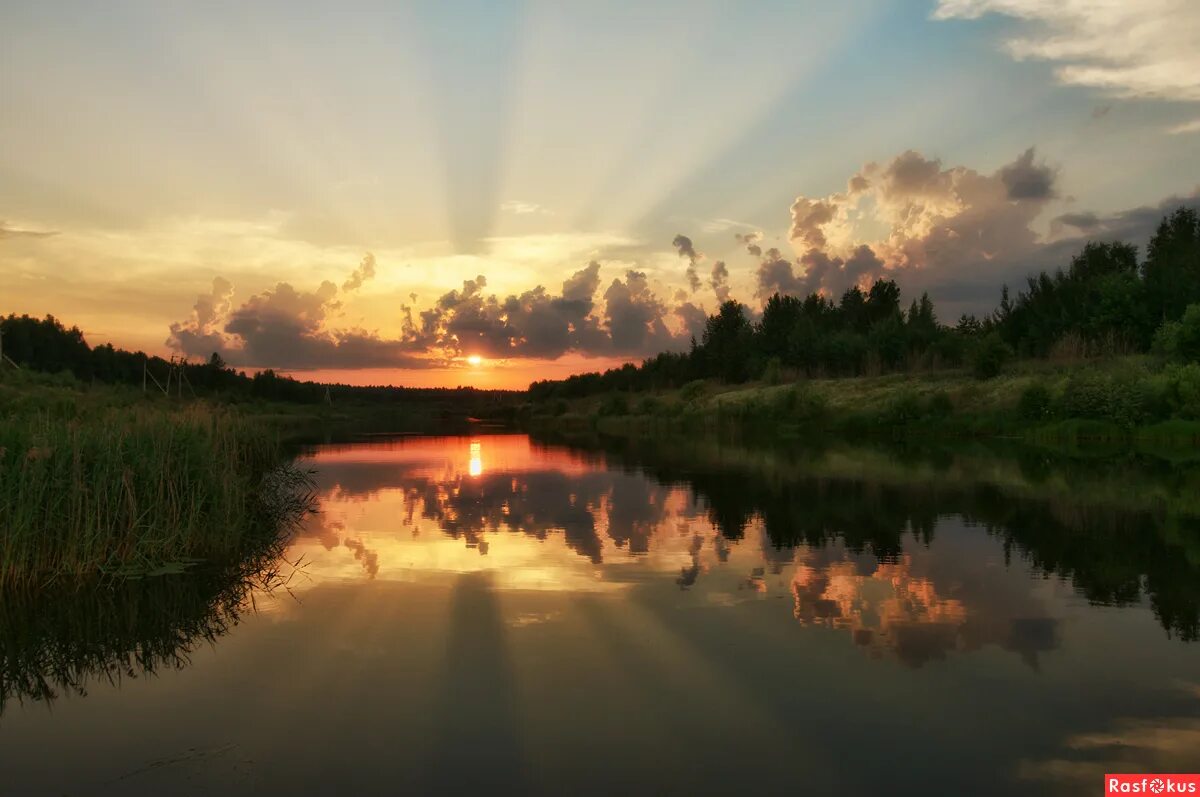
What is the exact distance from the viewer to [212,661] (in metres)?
11.0

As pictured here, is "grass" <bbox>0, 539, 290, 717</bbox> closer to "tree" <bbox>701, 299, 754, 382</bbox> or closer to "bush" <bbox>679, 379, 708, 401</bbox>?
"bush" <bbox>679, 379, 708, 401</bbox>

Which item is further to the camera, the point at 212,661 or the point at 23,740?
the point at 212,661

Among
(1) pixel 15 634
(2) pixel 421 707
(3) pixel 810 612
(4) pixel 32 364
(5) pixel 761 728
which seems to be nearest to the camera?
(5) pixel 761 728

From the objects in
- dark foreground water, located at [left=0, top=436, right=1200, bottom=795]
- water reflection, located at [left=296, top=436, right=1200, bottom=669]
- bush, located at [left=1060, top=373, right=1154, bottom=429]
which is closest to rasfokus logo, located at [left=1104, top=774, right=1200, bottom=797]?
dark foreground water, located at [left=0, top=436, right=1200, bottom=795]

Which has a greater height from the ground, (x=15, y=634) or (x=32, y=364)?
(x=32, y=364)

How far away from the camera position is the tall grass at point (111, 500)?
13898 millimetres

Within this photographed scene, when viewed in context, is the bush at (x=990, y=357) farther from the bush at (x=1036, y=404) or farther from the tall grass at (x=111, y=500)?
the tall grass at (x=111, y=500)

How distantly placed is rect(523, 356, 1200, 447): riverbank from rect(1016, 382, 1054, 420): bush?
55mm

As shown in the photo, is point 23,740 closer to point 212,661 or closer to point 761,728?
point 212,661

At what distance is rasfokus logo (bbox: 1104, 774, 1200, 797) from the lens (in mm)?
7027

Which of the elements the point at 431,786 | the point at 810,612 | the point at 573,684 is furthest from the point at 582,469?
the point at 431,786

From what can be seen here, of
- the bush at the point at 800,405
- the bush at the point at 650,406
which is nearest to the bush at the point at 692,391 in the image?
the bush at the point at 650,406

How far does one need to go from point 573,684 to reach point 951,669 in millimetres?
4788

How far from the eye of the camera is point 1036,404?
49.4 m
